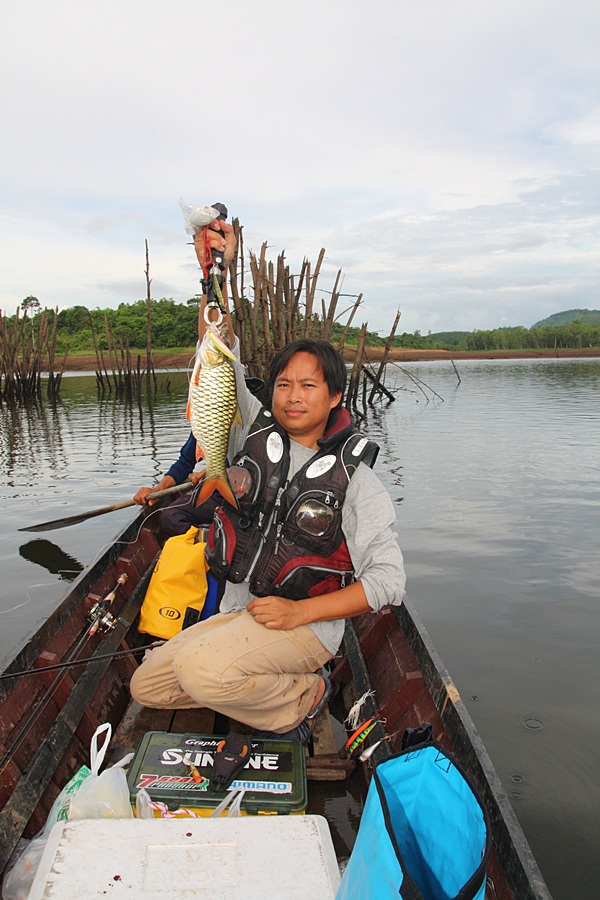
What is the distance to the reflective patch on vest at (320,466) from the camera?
3.07m

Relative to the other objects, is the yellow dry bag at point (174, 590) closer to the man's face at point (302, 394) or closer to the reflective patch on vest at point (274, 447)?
the reflective patch on vest at point (274, 447)

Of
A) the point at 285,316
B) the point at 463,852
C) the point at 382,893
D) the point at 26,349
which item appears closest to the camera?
the point at 382,893

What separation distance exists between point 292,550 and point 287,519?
158 mm

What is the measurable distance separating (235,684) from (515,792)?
205 cm

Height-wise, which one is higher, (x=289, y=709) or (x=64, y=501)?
(x=289, y=709)

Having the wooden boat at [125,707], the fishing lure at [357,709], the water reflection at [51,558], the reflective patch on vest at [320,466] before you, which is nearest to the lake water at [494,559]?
the water reflection at [51,558]

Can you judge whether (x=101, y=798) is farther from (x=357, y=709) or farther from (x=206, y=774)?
(x=357, y=709)

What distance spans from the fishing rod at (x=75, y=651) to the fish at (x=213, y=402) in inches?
44.6

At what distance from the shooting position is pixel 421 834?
1.81 m

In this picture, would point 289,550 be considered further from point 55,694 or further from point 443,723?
point 55,694

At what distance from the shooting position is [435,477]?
466 inches

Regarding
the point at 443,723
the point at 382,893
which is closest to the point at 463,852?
the point at 382,893

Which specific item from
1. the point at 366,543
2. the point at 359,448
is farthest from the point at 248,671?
the point at 359,448

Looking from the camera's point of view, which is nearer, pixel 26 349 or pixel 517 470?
pixel 517 470
